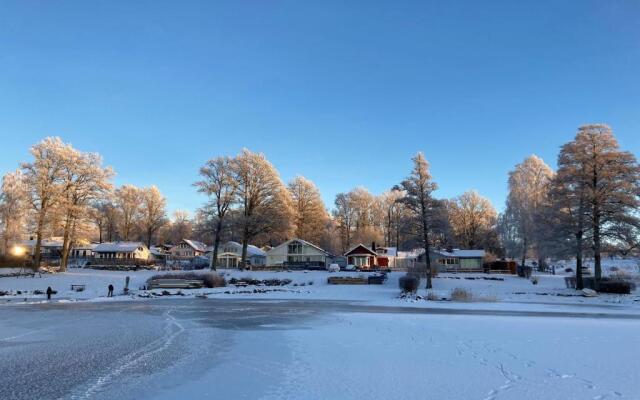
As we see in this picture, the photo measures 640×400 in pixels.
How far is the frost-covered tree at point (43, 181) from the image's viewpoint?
1930 inches

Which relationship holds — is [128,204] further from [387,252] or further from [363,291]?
[363,291]

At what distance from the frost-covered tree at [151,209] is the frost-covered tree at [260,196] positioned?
42.7m

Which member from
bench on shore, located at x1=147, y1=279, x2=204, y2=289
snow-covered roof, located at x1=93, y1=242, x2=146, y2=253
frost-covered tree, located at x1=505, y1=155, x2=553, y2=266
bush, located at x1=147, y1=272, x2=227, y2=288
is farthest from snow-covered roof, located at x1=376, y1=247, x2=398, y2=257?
snow-covered roof, located at x1=93, y1=242, x2=146, y2=253

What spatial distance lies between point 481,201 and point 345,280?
45145 millimetres

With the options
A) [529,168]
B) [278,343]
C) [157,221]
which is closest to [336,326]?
[278,343]

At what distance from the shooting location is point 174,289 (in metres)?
39.8

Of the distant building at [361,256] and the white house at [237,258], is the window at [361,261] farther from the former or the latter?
the white house at [237,258]

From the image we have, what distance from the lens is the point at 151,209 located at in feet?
311

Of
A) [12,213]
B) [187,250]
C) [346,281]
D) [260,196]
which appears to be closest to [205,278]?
[346,281]

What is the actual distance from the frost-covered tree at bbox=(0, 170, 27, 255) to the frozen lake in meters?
41.0

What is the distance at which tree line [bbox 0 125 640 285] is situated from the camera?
37.5 meters

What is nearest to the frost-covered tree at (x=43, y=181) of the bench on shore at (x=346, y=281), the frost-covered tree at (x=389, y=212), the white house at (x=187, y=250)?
the bench on shore at (x=346, y=281)

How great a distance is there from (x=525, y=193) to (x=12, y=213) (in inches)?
2458

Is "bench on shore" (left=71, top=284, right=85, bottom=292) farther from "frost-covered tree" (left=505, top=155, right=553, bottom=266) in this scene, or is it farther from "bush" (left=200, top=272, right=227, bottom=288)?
"frost-covered tree" (left=505, top=155, right=553, bottom=266)
